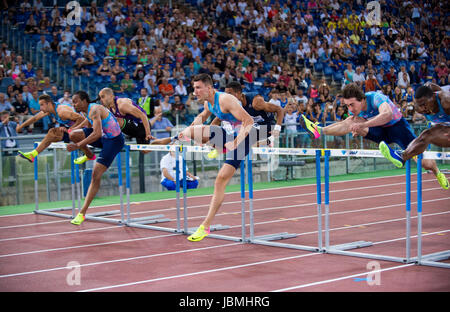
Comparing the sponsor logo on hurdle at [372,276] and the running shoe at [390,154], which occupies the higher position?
the running shoe at [390,154]

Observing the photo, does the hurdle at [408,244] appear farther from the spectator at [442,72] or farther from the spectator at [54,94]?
the spectator at [442,72]

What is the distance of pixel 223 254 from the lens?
24.4 ft

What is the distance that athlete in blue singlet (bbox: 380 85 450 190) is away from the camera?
6523mm

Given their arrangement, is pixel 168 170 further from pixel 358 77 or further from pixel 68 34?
pixel 358 77

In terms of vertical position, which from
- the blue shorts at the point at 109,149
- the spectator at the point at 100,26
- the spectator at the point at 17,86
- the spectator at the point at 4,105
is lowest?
the blue shorts at the point at 109,149

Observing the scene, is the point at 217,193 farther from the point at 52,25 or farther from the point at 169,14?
the point at 169,14

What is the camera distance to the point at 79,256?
7.51 m

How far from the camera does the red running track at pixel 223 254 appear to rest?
5.95 m

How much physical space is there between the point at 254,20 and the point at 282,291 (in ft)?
65.5

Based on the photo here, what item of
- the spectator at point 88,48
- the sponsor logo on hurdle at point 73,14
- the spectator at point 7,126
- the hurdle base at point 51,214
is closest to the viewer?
the hurdle base at point 51,214

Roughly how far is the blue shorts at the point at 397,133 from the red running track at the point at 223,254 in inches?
53.0

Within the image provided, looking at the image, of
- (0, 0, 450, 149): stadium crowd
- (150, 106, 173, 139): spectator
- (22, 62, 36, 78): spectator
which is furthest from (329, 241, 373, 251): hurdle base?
(22, 62, 36, 78): spectator

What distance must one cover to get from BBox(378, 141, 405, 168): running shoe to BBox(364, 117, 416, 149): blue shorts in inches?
38.2

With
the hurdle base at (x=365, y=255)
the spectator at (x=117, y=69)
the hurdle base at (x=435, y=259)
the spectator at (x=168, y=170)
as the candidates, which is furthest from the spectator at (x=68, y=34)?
the hurdle base at (x=435, y=259)
